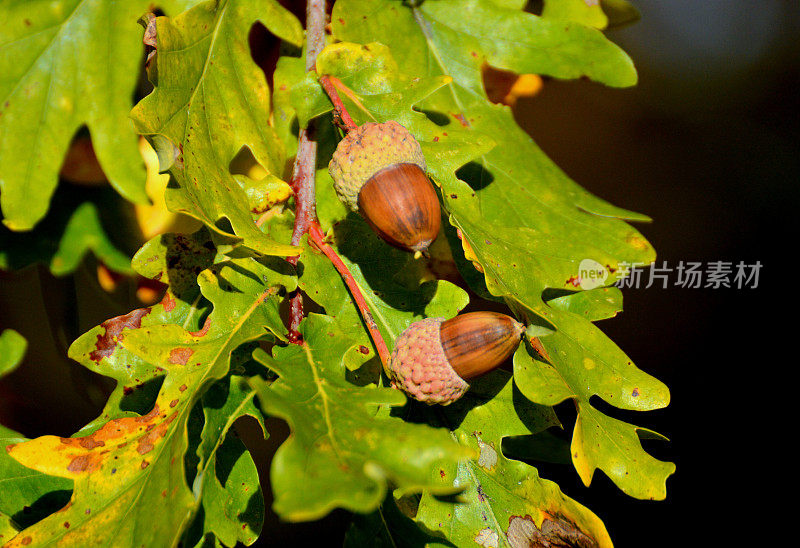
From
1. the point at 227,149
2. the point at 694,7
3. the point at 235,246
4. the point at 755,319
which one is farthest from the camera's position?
the point at 694,7

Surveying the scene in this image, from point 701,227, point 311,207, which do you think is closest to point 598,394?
point 311,207

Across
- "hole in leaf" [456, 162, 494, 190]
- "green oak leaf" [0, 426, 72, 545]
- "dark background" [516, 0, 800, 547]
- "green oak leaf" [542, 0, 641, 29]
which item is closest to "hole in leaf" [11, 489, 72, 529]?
"green oak leaf" [0, 426, 72, 545]

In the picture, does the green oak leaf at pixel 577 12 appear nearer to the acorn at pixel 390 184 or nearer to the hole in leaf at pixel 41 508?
the acorn at pixel 390 184

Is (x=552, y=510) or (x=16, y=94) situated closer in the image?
(x=552, y=510)

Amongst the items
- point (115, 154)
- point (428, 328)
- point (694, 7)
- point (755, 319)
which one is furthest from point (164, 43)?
point (694, 7)

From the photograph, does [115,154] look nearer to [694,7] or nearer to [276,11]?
[276,11]

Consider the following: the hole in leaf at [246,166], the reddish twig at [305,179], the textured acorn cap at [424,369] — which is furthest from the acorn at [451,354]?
the hole in leaf at [246,166]
